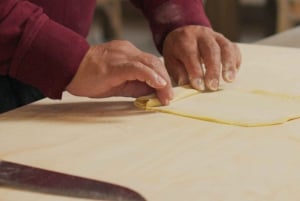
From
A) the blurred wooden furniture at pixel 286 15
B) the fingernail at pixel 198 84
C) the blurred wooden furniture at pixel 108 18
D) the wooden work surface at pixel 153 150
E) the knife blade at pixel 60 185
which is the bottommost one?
the blurred wooden furniture at pixel 108 18

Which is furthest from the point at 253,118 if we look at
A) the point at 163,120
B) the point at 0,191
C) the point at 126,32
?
the point at 126,32

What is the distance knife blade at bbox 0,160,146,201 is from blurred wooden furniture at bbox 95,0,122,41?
3.13 metres

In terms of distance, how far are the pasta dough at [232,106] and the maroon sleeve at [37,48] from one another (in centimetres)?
11

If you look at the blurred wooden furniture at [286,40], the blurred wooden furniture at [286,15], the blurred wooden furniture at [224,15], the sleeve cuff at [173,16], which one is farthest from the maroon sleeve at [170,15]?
the blurred wooden furniture at [286,15]

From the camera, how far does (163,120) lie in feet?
2.43

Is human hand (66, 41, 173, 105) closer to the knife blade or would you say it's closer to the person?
the person

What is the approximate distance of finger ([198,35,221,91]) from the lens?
0.86 metres

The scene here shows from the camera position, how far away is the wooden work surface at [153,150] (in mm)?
544

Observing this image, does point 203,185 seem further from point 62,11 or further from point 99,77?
point 62,11

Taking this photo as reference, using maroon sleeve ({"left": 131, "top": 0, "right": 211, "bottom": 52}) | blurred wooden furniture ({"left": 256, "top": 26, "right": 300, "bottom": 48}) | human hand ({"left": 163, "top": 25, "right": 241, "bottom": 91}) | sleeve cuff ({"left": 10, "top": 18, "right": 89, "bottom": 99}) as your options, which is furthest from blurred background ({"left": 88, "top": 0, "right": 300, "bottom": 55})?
sleeve cuff ({"left": 10, "top": 18, "right": 89, "bottom": 99})

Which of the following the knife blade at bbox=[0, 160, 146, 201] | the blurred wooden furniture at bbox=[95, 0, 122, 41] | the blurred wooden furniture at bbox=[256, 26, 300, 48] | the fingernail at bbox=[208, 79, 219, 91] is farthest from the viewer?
the blurred wooden furniture at bbox=[95, 0, 122, 41]

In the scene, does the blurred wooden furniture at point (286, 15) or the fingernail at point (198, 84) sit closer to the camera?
the fingernail at point (198, 84)

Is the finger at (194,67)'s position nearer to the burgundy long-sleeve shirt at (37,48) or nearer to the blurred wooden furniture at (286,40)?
the burgundy long-sleeve shirt at (37,48)

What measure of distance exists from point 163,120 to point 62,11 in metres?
0.32
